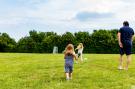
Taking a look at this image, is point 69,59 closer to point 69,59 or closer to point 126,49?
point 69,59

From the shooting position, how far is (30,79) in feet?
65.8

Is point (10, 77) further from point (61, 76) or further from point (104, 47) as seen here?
point (104, 47)

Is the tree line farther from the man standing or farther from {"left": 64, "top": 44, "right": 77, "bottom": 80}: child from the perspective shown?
{"left": 64, "top": 44, "right": 77, "bottom": 80}: child

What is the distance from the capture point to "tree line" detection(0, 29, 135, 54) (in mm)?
91562

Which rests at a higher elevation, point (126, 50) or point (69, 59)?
point (126, 50)

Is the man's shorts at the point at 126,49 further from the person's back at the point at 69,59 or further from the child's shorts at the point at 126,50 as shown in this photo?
the person's back at the point at 69,59

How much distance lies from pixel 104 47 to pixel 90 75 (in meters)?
71.7

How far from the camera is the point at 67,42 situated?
88312 millimetres

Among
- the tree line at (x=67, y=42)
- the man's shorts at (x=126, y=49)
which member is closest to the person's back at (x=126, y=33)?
the man's shorts at (x=126, y=49)

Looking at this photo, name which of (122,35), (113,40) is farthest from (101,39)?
(122,35)

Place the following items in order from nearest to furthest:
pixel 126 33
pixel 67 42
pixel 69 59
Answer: pixel 69 59 < pixel 126 33 < pixel 67 42

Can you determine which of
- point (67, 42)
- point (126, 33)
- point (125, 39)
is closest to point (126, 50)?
point (125, 39)

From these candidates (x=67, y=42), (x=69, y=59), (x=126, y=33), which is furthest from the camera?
(x=67, y=42)

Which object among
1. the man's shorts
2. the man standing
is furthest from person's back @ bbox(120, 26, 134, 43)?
the man's shorts
